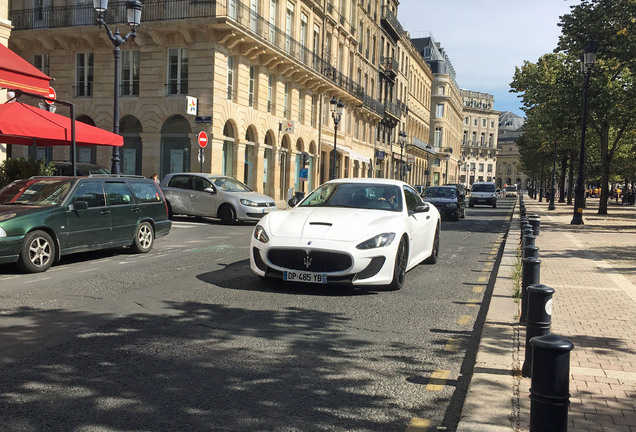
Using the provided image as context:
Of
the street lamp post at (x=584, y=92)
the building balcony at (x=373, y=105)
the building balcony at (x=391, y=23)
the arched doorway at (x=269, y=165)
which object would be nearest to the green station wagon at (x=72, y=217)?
the street lamp post at (x=584, y=92)

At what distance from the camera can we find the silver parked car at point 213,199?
18.7 metres

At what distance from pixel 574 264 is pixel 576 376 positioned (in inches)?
275

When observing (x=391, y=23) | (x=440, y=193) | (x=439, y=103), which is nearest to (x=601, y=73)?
(x=440, y=193)

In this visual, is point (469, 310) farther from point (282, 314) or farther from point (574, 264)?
point (574, 264)

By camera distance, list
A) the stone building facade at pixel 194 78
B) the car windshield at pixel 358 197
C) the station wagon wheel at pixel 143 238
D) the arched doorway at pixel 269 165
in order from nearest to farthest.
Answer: the car windshield at pixel 358 197 → the station wagon wheel at pixel 143 238 → the stone building facade at pixel 194 78 → the arched doorway at pixel 269 165

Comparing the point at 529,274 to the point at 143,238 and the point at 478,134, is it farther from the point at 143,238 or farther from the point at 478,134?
the point at 478,134

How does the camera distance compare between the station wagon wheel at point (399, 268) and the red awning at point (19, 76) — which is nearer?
the station wagon wheel at point (399, 268)

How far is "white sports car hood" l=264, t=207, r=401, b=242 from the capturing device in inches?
295

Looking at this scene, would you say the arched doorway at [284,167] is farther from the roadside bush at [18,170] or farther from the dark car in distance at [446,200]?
the roadside bush at [18,170]

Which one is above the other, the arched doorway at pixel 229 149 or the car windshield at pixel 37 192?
the arched doorway at pixel 229 149

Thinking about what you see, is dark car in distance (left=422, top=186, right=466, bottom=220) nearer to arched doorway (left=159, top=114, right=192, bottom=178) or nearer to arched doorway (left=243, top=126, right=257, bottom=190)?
arched doorway (left=243, top=126, right=257, bottom=190)

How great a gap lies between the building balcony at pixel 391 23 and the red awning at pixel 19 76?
46.2 m

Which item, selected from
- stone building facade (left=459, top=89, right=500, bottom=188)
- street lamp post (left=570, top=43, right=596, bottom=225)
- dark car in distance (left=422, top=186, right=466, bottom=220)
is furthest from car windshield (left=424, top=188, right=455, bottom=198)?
stone building facade (left=459, top=89, right=500, bottom=188)

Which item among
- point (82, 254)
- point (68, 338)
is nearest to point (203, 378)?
point (68, 338)
